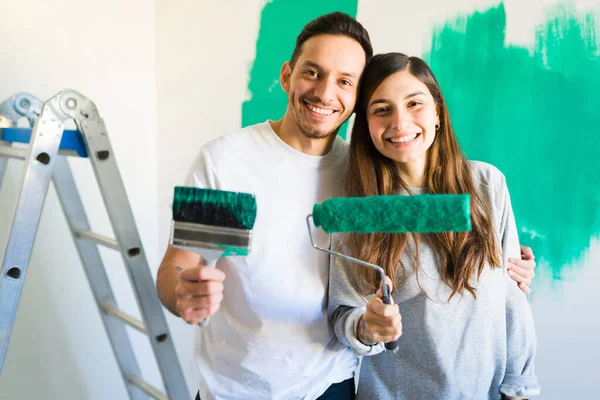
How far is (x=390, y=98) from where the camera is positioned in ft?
3.96

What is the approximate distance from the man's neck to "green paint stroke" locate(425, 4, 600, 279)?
56 centimetres

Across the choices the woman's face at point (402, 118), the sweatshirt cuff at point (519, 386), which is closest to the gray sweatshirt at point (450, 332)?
the sweatshirt cuff at point (519, 386)

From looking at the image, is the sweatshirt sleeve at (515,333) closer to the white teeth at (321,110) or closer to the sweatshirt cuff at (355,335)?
the sweatshirt cuff at (355,335)

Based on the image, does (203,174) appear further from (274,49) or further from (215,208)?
(274,49)

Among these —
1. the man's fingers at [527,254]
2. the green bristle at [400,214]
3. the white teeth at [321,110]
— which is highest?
the white teeth at [321,110]

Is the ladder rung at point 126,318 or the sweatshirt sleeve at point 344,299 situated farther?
the ladder rung at point 126,318

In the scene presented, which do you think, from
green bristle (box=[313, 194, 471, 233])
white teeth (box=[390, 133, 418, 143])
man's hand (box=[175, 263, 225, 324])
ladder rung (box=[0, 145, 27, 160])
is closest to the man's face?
white teeth (box=[390, 133, 418, 143])

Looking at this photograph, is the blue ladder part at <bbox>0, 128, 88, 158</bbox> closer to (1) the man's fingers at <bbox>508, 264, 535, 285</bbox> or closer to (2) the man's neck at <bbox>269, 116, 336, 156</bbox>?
(2) the man's neck at <bbox>269, 116, 336, 156</bbox>

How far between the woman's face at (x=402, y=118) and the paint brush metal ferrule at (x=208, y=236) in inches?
19.2

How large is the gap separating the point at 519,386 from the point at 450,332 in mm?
219

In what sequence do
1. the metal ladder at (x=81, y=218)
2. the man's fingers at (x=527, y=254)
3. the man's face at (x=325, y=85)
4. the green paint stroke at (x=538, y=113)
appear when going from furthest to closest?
the green paint stroke at (x=538, y=113)
the man's fingers at (x=527, y=254)
the man's face at (x=325, y=85)
the metal ladder at (x=81, y=218)

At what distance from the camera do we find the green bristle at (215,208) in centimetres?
86

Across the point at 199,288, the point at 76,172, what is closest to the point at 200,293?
the point at 199,288

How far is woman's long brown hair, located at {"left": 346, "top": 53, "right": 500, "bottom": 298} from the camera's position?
121 cm
